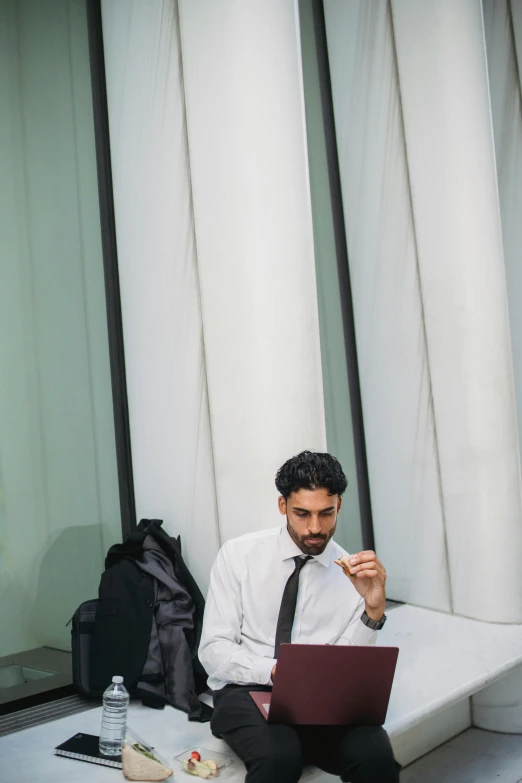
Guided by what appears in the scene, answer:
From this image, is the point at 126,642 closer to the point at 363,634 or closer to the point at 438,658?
the point at 363,634

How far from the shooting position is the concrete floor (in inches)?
134

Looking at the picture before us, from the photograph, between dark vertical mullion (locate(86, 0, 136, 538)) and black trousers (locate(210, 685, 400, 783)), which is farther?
dark vertical mullion (locate(86, 0, 136, 538))

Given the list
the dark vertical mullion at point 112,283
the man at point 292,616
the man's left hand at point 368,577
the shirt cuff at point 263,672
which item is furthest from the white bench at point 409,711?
the dark vertical mullion at point 112,283

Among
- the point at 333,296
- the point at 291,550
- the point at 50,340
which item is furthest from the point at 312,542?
the point at 333,296

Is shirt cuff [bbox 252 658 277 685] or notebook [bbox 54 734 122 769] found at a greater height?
shirt cuff [bbox 252 658 277 685]

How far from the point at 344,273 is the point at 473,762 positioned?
103 inches

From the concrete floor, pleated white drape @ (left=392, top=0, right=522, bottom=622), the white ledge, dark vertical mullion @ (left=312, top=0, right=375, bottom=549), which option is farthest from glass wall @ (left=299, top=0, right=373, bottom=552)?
the concrete floor

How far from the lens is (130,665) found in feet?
9.54

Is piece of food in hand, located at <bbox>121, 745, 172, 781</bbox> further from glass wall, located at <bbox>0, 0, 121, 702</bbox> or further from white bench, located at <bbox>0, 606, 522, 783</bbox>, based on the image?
glass wall, located at <bbox>0, 0, 121, 702</bbox>

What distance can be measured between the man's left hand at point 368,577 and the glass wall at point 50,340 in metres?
1.37

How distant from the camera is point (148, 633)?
2951mm

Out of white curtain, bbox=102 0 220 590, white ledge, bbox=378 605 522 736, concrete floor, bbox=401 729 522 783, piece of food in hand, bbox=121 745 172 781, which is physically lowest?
concrete floor, bbox=401 729 522 783

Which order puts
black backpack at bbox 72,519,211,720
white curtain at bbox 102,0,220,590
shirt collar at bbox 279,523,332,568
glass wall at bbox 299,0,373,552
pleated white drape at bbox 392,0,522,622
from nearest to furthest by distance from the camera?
shirt collar at bbox 279,523,332,568 < black backpack at bbox 72,519,211,720 < white curtain at bbox 102,0,220,590 < pleated white drape at bbox 392,0,522,622 < glass wall at bbox 299,0,373,552

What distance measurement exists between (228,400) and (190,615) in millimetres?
839
